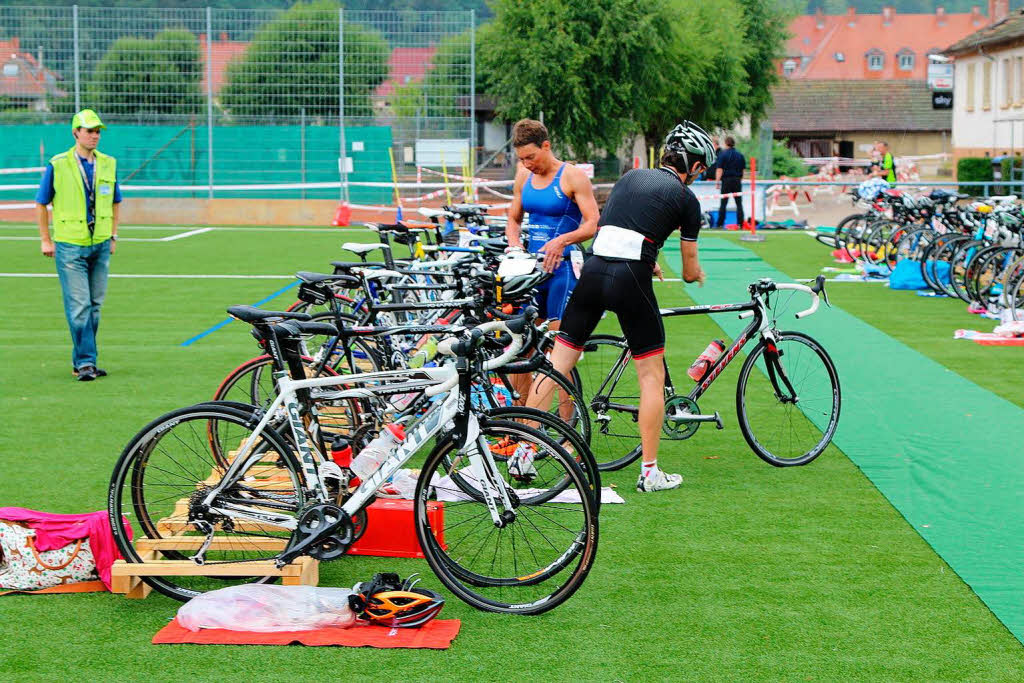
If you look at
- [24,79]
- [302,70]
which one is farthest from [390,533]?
[24,79]

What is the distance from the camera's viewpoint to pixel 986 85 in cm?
4944

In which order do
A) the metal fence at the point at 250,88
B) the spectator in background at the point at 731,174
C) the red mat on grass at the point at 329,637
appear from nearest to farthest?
the red mat on grass at the point at 329,637
the spectator in background at the point at 731,174
the metal fence at the point at 250,88

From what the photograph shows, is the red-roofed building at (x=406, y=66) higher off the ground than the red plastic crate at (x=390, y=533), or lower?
higher

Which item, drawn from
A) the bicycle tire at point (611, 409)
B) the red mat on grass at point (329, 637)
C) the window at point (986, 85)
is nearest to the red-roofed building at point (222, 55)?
the window at point (986, 85)

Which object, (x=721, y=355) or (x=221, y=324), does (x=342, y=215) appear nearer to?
(x=221, y=324)

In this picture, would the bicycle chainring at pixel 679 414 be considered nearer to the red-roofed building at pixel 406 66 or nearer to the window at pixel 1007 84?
the red-roofed building at pixel 406 66

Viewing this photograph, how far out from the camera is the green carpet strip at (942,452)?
605 centimetres

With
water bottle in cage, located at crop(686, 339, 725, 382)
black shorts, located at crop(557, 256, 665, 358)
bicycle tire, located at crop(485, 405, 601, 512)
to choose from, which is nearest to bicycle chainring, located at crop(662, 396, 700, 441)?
water bottle in cage, located at crop(686, 339, 725, 382)

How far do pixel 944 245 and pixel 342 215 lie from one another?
17.5 m

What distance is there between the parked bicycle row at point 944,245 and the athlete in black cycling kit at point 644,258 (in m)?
7.32

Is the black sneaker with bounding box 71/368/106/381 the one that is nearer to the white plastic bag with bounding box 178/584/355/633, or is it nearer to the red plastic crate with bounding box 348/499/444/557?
the red plastic crate with bounding box 348/499/444/557

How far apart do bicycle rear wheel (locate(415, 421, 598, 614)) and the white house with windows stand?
1596 inches

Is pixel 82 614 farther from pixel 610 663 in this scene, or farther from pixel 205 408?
pixel 610 663

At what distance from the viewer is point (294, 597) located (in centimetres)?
521
